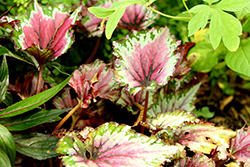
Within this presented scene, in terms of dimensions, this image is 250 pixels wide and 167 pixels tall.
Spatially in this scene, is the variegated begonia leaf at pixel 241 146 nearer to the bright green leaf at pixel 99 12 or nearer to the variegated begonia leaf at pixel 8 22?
the bright green leaf at pixel 99 12

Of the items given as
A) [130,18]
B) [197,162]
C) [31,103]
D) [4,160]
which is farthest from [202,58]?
[4,160]

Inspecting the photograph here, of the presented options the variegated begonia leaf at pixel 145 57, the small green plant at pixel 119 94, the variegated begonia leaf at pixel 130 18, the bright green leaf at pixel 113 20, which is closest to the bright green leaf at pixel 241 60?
the small green plant at pixel 119 94

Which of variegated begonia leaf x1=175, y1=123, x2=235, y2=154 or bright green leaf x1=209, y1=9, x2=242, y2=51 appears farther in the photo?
variegated begonia leaf x1=175, y1=123, x2=235, y2=154

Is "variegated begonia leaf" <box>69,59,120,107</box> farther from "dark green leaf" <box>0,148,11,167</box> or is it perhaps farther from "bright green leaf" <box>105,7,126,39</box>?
"dark green leaf" <box>0,148,11,167</box>

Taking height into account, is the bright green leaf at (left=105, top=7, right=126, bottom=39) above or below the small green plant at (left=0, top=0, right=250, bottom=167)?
above

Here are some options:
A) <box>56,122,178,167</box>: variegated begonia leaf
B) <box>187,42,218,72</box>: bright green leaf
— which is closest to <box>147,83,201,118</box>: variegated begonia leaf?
<box>187,42,218,72</box>: bright green leaf

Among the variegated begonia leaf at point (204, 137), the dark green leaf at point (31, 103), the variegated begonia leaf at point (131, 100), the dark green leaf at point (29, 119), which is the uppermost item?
the dark green leaf at point (31, 103)

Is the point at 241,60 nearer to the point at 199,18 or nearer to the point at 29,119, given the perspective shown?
the point at 199,18
